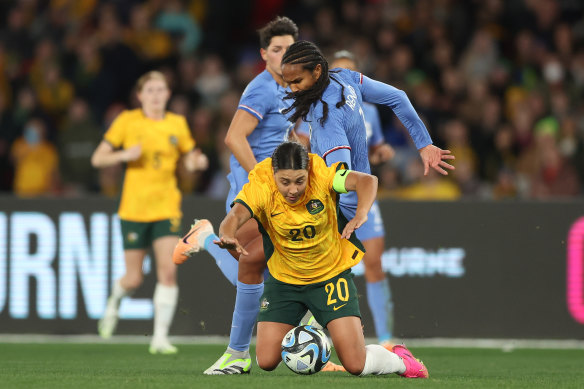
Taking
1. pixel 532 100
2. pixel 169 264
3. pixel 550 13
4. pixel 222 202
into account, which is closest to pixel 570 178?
pixel 532 100

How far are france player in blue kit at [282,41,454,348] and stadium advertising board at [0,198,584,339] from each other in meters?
3.61

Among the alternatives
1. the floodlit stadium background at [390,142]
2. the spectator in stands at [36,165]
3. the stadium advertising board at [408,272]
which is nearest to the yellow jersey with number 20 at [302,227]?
the stadium advertising board at [408,272]

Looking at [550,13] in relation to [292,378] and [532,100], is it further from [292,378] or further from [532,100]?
[292,378]

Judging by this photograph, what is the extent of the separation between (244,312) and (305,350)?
30.9 inches

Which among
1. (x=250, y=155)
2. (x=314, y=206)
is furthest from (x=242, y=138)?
(x=314, y=206)

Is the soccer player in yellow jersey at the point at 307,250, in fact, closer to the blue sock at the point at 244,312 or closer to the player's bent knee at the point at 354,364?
the player's bent knee at the point at 354,364

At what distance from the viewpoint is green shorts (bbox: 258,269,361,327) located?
666cm

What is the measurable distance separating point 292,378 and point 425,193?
5765mm

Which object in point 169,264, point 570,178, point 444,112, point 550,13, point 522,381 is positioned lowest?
point 522,381

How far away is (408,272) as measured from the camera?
1066cm

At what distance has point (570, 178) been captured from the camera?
39.1ft

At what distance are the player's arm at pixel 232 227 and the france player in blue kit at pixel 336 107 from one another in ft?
2.29

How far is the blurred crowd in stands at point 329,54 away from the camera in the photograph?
12734mm

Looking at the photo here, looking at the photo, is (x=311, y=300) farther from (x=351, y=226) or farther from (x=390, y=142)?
(x=390, y=142)
